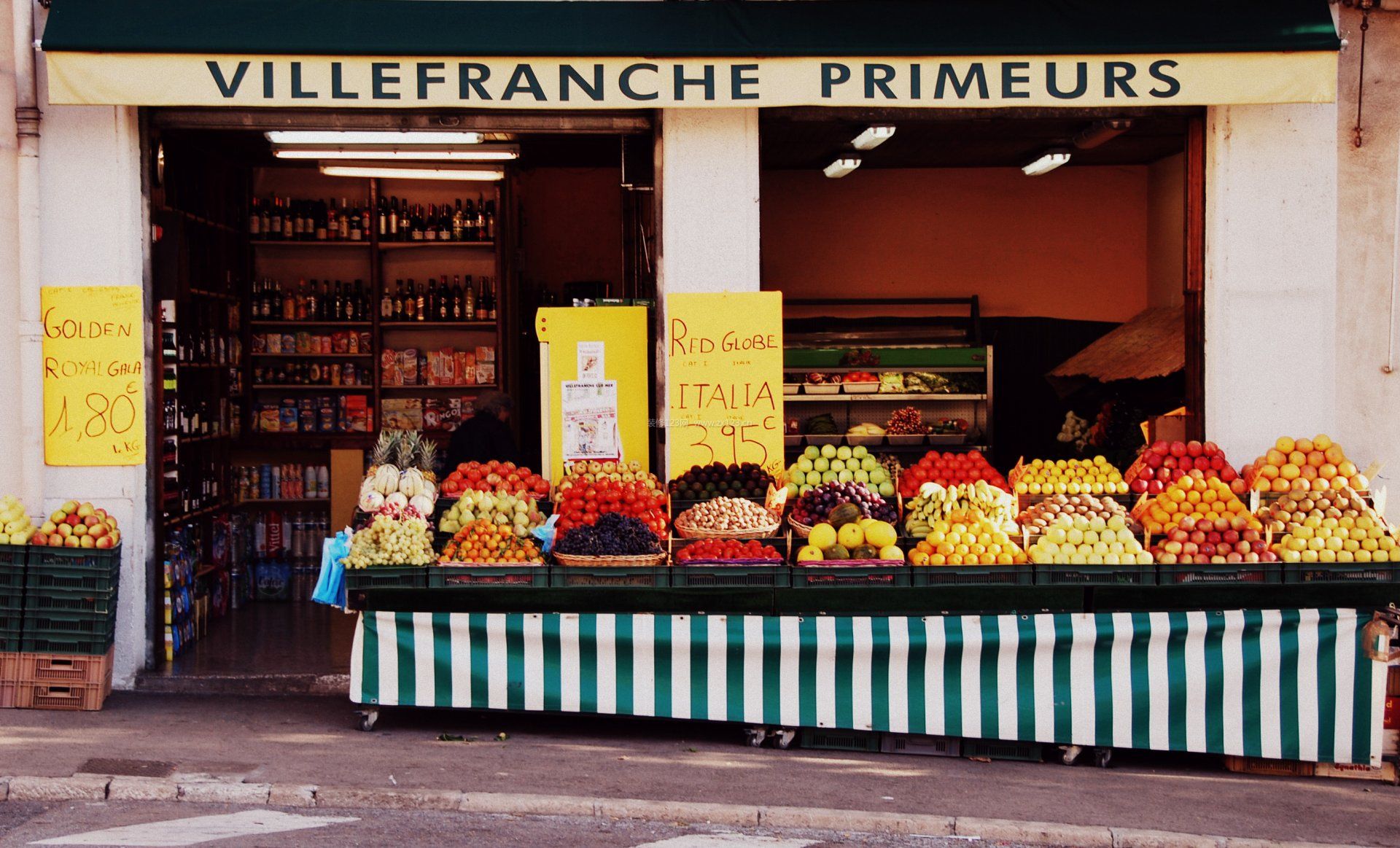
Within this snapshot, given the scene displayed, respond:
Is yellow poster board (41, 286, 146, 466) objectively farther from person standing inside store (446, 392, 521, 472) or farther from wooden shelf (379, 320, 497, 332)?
wooden shelf (379, 320, 497, 332)

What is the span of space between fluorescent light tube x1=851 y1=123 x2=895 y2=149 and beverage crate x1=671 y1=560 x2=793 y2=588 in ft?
12.2

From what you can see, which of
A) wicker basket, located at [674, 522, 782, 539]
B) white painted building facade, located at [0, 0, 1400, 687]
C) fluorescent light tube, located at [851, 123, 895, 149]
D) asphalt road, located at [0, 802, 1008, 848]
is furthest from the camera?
fluorescent light tube, located at [851, 123, 895, 149]

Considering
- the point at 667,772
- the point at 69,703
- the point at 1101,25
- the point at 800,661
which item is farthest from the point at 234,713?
the point at 1101,25

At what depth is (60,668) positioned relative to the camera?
813 centimetres

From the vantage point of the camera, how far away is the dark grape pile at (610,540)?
7.74m

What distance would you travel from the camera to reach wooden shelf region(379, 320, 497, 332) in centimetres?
1280

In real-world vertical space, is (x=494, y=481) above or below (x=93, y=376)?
below

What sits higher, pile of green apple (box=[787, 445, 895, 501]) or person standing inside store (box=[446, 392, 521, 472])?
person standing inside store (box=[446, 392, 521, 472])

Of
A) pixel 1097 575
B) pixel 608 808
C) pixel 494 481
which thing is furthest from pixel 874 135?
pixel 608 808

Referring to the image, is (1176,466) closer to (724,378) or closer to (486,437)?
(724,378)

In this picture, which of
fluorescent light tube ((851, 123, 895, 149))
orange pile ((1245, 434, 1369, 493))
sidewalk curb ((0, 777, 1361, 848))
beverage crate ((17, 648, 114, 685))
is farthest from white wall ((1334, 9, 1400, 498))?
beverage crate ((17, 648, 114, 685))

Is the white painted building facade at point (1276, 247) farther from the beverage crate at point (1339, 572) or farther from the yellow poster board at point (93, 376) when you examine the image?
the beverage crate at point (1339, 572)

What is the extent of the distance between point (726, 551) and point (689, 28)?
340cm

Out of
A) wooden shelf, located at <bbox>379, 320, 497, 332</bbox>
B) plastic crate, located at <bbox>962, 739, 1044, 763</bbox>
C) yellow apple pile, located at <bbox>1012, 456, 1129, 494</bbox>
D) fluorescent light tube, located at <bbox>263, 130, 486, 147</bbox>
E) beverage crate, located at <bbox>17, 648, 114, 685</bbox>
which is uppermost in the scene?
fluorescent light tube, located at <bbox>263, 130, 486, 147</bbox>
